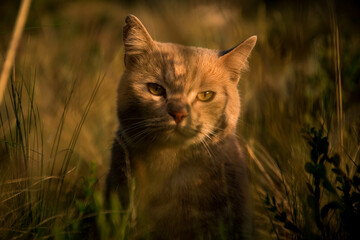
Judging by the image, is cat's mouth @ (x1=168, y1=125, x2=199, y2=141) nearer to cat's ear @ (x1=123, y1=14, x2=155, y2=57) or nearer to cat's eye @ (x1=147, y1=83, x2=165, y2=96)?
cat's eye @ (x1=147, y1=83, x2=165, y2=96)

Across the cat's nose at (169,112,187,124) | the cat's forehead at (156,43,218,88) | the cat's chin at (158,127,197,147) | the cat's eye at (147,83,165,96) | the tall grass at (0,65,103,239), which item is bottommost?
the tall grass at (0,65,103,239)

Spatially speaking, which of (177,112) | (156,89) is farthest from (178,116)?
(156,89)

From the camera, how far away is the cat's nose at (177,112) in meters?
1.75

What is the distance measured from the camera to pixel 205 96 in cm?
199

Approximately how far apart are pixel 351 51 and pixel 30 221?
2628mm

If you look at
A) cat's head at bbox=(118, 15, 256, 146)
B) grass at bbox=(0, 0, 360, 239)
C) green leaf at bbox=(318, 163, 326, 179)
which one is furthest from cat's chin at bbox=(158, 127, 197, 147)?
green leaf at bbox=(318, 163, 326, 179)

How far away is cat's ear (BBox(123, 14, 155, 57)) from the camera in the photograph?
1.95 m

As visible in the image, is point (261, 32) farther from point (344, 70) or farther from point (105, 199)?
point (105, 199)

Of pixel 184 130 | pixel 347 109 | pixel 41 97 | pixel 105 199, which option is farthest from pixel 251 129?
pixel 41 97

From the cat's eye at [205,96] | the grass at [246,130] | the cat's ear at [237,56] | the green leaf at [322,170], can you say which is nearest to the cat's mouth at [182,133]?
the cat's eye at [205,96]

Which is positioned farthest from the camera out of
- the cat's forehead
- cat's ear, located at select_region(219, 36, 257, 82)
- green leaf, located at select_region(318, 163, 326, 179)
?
cat's ear, located at select_region(219, 36, 257, 82)

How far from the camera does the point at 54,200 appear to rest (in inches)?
63.1

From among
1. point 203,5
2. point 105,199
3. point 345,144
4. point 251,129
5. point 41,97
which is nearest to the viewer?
point 105,199

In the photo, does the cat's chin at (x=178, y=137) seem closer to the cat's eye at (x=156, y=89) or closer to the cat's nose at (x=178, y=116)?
the cat's nose at (x=178, y=116)
